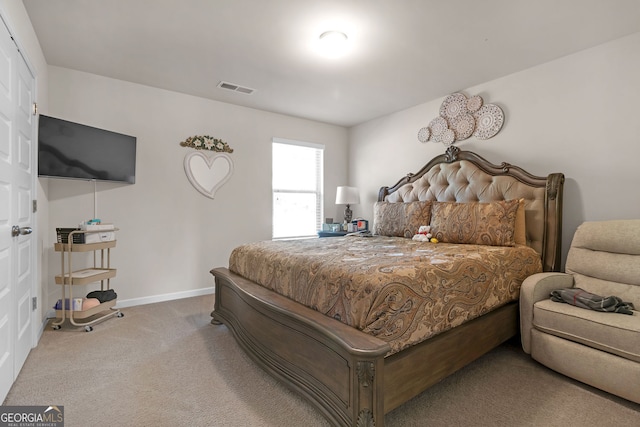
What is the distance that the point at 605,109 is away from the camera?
8.78 feet

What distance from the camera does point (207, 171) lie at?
13.1 feet

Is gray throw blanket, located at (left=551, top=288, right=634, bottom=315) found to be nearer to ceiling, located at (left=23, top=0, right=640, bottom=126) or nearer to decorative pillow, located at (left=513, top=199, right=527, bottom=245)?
decorative pillow, located at (left=513, top=199, right=527, bottom=245)

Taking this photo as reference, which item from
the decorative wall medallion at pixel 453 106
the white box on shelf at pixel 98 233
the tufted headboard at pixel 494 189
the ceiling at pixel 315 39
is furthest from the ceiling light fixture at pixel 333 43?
the white box on shelf at pixel 98 233

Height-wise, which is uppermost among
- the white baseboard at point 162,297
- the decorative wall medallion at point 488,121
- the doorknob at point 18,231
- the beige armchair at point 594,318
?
the decorative wall medallion at point 488,121

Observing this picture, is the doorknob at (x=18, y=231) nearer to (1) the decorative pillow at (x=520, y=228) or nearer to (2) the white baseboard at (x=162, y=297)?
(2) the white baseboard at (x=162, y=297)

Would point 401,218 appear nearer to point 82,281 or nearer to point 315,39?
point 315,39

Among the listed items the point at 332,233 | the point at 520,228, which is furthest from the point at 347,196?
the point at 520,228

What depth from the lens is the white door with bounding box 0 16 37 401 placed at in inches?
70.2

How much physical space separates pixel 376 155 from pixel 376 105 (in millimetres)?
831

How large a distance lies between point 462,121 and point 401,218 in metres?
1.37

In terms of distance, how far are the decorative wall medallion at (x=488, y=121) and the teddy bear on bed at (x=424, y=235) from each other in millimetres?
1255

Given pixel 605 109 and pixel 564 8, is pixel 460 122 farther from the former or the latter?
pixel 564 8

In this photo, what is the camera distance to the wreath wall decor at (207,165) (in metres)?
3.86

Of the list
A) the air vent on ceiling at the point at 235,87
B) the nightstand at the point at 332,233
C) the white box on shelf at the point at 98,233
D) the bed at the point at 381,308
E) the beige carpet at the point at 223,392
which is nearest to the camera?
the bed at the point at 381,308
